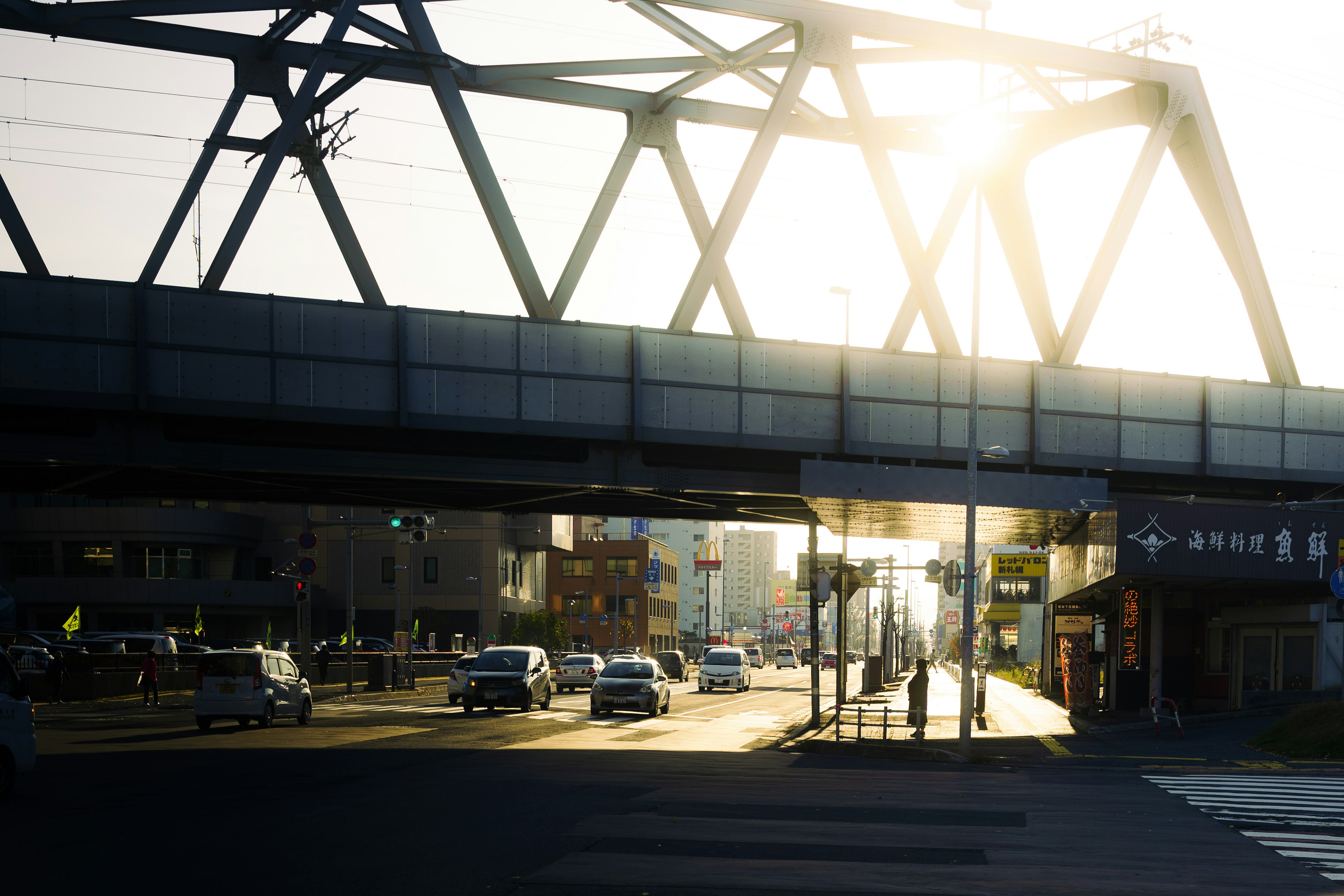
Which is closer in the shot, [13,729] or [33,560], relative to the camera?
[13,729]

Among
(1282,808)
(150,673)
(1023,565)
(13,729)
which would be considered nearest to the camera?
(13,729)

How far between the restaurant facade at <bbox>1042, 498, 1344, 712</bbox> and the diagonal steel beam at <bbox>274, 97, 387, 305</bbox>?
60.3 ft

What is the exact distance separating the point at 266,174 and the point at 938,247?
20.7 meters

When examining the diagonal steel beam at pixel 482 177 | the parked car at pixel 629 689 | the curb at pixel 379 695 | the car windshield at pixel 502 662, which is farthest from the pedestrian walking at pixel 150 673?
the diagonal steel beam at pixel 482 177

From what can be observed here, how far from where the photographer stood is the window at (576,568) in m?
131

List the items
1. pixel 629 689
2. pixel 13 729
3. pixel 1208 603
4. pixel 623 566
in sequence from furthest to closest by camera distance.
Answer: pixel 623 566 → pixel 629 689 → pixel 1208 603 → pixel 13 729

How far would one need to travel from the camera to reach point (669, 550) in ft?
475

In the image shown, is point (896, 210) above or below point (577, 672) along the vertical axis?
above

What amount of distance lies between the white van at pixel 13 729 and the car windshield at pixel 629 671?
23085 mm

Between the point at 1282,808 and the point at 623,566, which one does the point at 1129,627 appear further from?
the point at 623,566

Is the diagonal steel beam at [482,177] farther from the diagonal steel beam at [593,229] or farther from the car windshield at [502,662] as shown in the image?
the car windshield at [502,662]

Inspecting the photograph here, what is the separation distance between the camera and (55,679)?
39812mm

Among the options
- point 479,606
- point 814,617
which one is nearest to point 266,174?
point 814,617

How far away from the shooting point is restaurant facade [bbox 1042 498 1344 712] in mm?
28609
